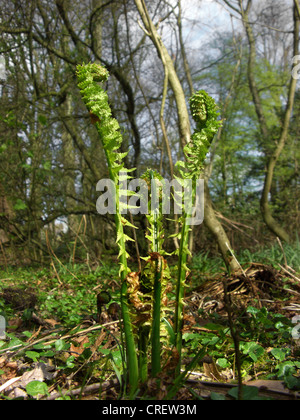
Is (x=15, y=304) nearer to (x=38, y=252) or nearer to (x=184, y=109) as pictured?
(x=184, y=109)

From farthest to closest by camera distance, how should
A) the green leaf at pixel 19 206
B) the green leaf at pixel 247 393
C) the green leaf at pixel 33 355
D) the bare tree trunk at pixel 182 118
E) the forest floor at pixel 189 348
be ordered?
1. the green leaf at pixel 19 206
2. the bare tree trunk at pixel 182 118
3. the green leaf at pixel 33 355
4. the forest floor at pixel 189 348
5. the green leaf at pixel 247 393

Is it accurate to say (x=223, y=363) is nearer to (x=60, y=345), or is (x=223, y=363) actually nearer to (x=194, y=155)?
(x=60, y=345)

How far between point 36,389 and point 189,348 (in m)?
0.76

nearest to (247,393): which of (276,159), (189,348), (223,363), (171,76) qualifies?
(223,363)

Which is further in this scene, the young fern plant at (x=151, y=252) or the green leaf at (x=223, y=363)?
the green leaf at (x=223, y=363)

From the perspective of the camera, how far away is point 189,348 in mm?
1675

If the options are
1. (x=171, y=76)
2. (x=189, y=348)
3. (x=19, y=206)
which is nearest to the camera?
(x=189, y=348)

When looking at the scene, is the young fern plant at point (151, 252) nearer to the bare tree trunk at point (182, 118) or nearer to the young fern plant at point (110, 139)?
the young fern plant at point (110, 139)

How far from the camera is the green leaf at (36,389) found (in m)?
1.17

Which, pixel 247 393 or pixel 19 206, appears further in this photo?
pixel 19 206

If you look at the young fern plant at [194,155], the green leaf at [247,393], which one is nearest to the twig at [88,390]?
the young fern plant at [194,155]

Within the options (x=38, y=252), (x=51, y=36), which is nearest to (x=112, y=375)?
(x=38, y=252)

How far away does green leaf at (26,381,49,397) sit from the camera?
117 centimetres

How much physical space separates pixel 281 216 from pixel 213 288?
5389 mm
